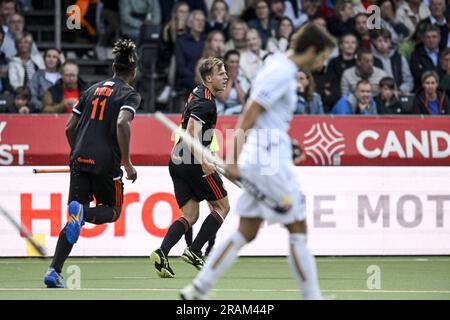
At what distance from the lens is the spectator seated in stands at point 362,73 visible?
61.4ft

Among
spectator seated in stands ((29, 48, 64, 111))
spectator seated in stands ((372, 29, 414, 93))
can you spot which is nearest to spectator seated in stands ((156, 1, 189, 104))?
spectator seated in stands ((29, 48, 64, 111))

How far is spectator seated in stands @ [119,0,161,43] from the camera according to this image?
20.1m

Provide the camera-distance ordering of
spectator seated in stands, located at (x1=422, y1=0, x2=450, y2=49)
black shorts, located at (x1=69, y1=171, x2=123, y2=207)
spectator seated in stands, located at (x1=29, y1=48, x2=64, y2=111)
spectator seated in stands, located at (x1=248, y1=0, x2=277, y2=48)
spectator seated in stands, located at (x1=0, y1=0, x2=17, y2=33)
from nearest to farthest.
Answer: black shorts, located at (x1=69, y1=171, x2=123, y2=207) → spectator seated in stands, located at (x1=29, y1=48, x2=64, y2=111) → spectator seated in stands, located at (x1=0, y1=0, x2=17, y2=33) → spectator seated in stands, located at (x1=248, y1=0, x2=277, y2=48) → spectator seated in stands, located at (x1=422, y1=0, x2=450, y2=49)

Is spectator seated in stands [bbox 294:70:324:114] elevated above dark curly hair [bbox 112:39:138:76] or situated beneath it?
situated beneath

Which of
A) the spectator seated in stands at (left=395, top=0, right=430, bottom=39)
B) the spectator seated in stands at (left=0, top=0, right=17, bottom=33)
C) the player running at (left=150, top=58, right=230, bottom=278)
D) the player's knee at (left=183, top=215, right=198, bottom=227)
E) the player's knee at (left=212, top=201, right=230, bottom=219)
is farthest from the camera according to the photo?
the spectator seated in stands at (left=395, top=0, right=430, bottom=39)

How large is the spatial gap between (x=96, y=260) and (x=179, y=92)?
14.2ft

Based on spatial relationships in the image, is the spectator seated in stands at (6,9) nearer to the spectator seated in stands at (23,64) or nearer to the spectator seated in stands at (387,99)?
the spectator seated in stands at (23,64)

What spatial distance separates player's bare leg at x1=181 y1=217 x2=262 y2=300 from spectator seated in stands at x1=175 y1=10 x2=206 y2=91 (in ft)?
32.8

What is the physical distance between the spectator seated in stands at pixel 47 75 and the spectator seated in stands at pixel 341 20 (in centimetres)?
453

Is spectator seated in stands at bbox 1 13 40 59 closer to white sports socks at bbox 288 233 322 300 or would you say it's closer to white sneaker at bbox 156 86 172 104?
white sneaker at bbox 156 86 172 104

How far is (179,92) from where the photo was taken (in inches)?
739

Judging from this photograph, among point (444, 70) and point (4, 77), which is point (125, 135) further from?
point (444, 70)

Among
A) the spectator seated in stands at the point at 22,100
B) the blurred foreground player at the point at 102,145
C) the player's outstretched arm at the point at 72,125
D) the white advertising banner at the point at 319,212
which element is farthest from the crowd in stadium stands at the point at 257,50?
the blurred foreground player at the point at 102,145
